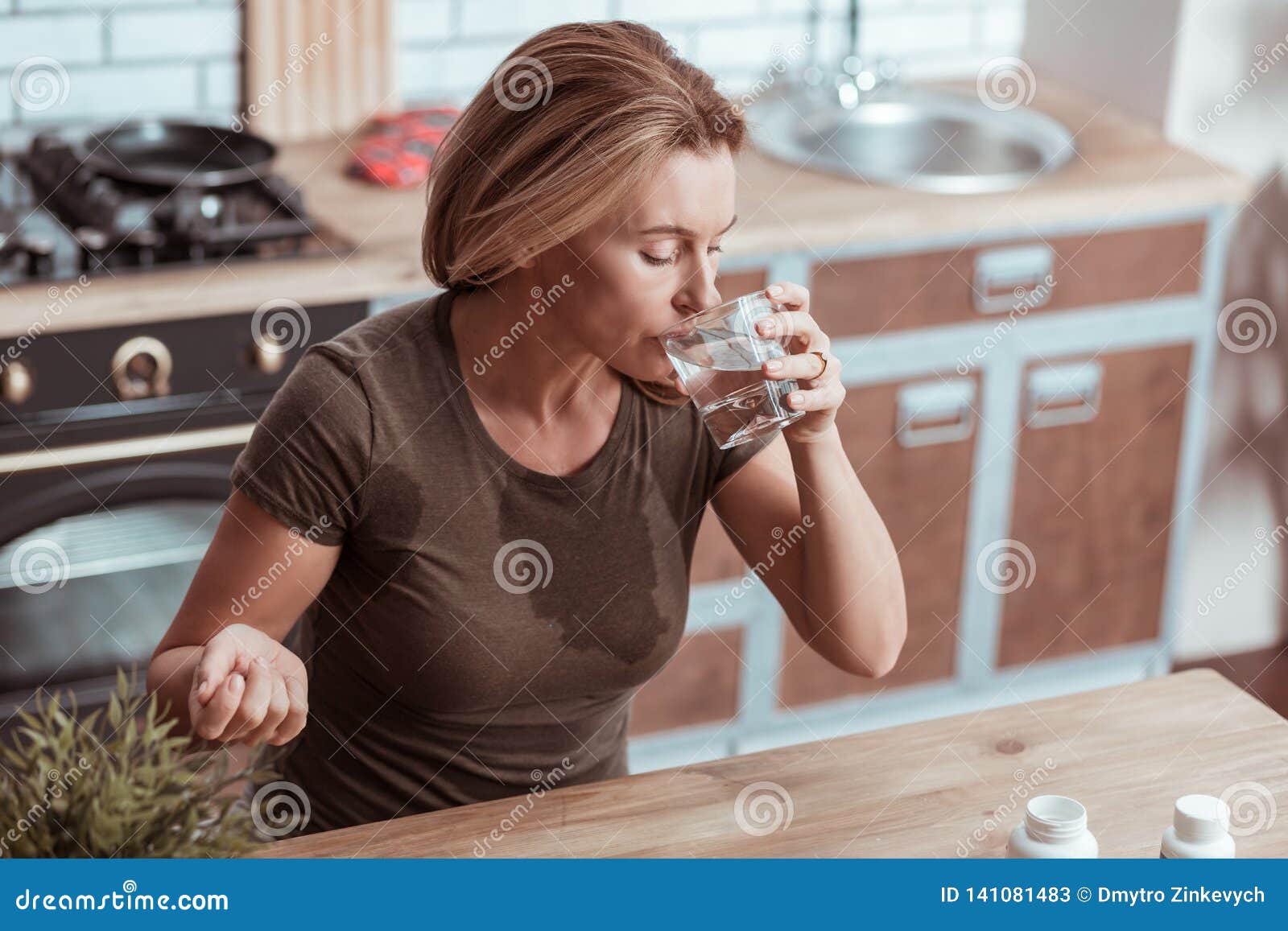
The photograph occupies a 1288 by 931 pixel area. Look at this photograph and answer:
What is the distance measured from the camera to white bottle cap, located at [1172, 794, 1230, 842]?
1147 mm

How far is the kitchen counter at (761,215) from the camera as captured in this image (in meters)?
2.24

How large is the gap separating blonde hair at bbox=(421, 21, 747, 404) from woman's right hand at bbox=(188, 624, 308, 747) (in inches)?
18.1

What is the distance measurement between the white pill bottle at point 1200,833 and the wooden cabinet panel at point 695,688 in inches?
63.7

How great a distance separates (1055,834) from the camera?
1148 millimetres

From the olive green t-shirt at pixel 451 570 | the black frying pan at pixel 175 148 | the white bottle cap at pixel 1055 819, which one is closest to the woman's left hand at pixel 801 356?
the olive green t-shirt at pixel 451 570

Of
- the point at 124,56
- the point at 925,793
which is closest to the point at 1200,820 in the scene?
the point at 925,793

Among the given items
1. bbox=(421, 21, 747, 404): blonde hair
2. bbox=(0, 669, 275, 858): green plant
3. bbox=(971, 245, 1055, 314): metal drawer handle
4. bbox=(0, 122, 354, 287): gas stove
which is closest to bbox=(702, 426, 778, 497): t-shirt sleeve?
bbox=(421, 21, 747, 404): blonde hair

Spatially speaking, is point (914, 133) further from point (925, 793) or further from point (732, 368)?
point (925, 793)

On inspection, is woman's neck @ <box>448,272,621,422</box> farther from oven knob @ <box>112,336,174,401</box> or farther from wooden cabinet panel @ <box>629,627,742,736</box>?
wooden cabinet panel @ <box>629,627,742,736</box>

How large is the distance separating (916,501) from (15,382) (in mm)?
1463

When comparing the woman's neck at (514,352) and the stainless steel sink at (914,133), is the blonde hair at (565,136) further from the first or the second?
the stainless steel sink at (914,133)

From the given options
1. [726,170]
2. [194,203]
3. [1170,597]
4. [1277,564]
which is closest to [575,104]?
[726,170]

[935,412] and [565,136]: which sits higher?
[565,136]
